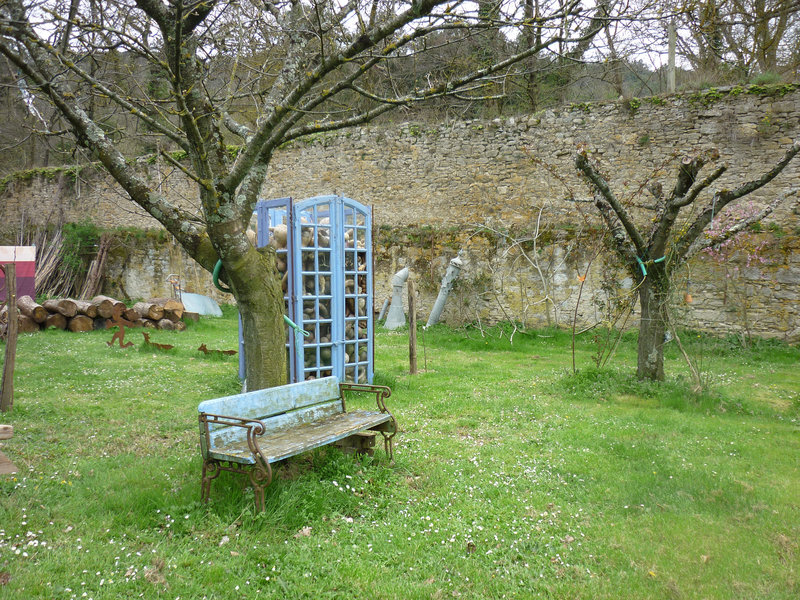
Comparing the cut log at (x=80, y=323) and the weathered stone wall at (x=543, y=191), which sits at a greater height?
the weathered stone wall at (x=543, y=191)

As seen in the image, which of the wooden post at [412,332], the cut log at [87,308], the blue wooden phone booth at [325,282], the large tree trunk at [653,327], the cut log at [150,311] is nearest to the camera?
the blue wooden phone booth at [325,282]

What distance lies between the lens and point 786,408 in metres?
6.32

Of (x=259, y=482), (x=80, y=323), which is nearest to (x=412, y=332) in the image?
(x=259, y=482)

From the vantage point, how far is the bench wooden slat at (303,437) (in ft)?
10.9

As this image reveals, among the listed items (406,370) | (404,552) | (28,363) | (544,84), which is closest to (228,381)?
(406,370)

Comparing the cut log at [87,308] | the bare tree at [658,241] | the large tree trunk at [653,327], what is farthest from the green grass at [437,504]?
the cut log at [87,308]

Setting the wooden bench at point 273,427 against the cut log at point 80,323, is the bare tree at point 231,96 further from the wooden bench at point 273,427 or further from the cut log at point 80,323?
the cut log at point 80,323

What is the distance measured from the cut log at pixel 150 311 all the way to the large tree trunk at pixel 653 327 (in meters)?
10.5

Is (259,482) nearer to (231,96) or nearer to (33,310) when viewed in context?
(231,96)

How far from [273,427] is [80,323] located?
9858mm

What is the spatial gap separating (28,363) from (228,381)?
333 centimetres

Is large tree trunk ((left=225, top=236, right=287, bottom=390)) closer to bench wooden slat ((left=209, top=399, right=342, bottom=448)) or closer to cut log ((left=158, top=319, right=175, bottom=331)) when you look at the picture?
bench wooden slat ((left=209, top=399, right=342, bottom=448))

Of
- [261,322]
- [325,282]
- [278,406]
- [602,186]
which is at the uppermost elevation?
[602,186]

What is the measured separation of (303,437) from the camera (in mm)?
3758
